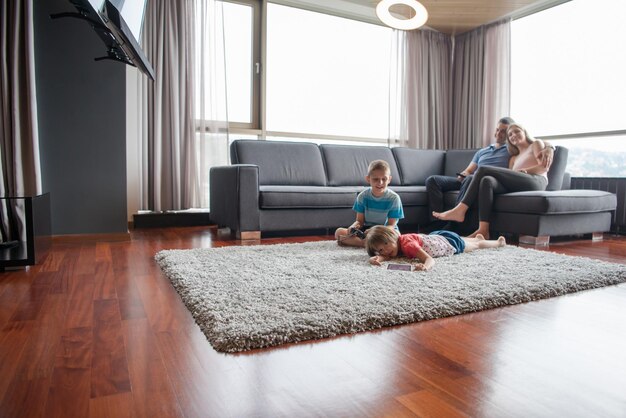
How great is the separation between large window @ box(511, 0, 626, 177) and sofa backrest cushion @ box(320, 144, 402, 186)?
5.66ft

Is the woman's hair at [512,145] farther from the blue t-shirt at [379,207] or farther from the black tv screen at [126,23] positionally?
the black tv screen at [126,23]

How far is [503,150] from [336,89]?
2.03 meters

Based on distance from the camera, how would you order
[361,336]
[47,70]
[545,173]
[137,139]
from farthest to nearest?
1. [137,139]
2. [545,173]
3. [47,70]
4. [361,336]

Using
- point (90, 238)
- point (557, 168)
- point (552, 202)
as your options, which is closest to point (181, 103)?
point (90, 238)

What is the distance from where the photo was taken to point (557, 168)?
336 centimetres

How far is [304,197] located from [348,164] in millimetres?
959

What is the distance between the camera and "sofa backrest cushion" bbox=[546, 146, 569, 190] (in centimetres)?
334

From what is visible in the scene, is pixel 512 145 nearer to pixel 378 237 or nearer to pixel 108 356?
pixel 378 237

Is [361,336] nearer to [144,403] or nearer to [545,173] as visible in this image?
[144,403]

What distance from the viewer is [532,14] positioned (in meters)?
4.51

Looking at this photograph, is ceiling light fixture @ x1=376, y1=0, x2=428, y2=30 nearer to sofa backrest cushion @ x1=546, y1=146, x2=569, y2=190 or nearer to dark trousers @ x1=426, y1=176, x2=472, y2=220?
dark trousers @ x1=426, y1=176, x2=472, y2=220

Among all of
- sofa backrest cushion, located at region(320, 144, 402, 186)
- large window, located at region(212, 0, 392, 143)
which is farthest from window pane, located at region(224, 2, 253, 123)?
sofa backrest cushion, located at region(320, 144, 402, 186)

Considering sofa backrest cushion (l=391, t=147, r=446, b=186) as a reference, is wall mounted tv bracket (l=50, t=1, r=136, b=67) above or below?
above

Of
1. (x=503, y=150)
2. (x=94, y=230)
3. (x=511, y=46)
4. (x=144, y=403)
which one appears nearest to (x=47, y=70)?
(x=94, y=230)
